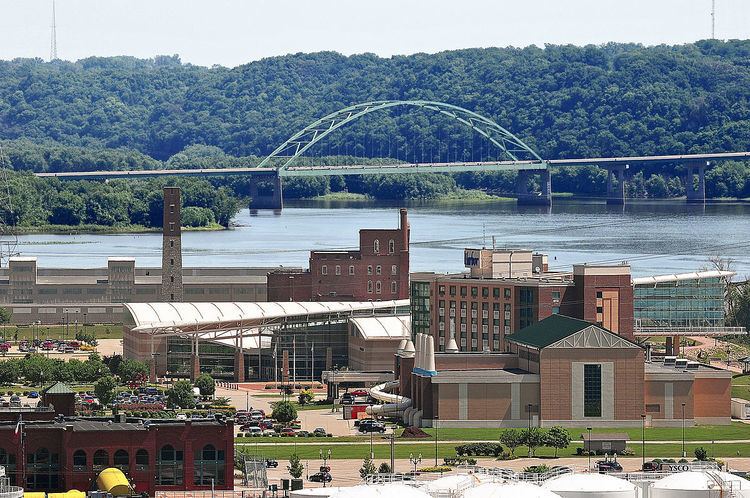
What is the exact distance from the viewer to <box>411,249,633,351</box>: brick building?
74.0m

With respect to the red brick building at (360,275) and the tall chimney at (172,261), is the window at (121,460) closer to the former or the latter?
the red brick building at (360,275)

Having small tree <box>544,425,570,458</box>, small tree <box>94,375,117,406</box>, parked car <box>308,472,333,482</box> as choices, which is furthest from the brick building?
parked car <box>308,472,333,482</box>

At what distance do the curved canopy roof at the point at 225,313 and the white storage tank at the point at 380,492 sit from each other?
3946 centimetres

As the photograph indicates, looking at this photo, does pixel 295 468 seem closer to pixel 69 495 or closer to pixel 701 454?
pixel 69 495

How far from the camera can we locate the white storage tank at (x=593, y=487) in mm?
42588

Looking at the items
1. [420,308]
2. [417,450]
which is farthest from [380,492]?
[420,308]

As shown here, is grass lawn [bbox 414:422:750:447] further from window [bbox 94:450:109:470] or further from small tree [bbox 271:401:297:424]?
window [bbox 94:450:109:470]

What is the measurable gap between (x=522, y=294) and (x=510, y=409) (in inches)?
424

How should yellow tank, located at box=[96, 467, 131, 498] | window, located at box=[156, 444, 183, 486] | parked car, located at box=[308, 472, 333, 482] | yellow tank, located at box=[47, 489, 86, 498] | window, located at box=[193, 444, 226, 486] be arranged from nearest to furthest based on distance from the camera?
yellow tank, located at box=[47, 489, 86, 498], yellow tank, located at box=[96, 467, 131, 498], window, located at box=[156, 444, 183, 486], window, located at box=[193, 444, 226, 486], parked car, located at box=[308, 472, 333, 482]

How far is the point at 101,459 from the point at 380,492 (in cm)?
957

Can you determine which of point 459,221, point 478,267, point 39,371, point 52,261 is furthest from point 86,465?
point 459,221

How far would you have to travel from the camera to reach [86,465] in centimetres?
4756

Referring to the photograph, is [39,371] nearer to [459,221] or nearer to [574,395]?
[574,395]

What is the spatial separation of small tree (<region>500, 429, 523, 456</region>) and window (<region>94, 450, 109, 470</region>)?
13.7 meters
